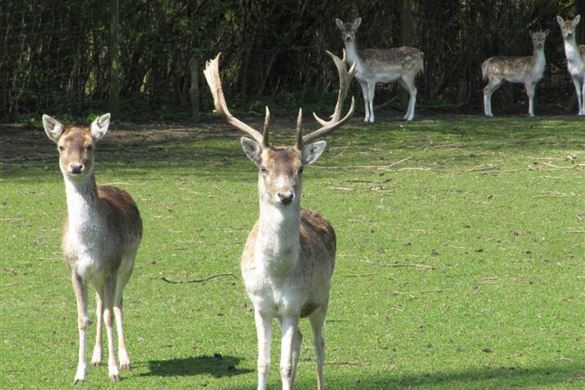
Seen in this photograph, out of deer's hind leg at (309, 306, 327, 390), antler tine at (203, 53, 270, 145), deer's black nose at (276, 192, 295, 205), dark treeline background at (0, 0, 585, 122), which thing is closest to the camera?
deer's black nose at (276, 192, 295, 205)

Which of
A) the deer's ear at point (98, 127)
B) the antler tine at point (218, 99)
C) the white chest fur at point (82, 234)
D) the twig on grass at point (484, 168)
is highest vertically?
the antler tine at point (218, 99)

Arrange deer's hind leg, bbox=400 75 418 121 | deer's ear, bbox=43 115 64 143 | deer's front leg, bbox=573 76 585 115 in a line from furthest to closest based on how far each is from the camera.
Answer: deer's front leg, bbox=573 76 585 115 < deer's hind leg, bbox=400 75 418 121 < deer's ear, bbox=43 115 64 143

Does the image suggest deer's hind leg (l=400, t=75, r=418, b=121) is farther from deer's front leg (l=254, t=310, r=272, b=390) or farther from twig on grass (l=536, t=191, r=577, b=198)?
deer's front leg (l=254, t=310, r=272, b=390)

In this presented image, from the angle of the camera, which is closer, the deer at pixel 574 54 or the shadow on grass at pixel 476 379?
the shadow on grass at pixel 476 379

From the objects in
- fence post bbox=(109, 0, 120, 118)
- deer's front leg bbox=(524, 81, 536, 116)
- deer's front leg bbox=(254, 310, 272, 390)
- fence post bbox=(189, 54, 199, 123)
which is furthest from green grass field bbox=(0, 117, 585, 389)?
deer's front leg bbox=(524, 81, 536, 116)

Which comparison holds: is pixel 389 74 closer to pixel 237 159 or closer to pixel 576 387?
pixel 237 159

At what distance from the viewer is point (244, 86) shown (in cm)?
2011

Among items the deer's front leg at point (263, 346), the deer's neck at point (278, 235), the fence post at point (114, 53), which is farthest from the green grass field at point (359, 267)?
the fence post at point (114, 53)

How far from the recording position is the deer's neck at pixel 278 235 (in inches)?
223

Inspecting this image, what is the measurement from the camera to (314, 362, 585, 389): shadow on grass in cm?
616

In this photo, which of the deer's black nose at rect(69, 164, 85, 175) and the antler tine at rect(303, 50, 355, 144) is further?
the deer's black nose at rect(69, 164, 85, 175)

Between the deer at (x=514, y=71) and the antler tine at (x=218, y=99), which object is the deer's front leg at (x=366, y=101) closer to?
the deer at (x=514, y=71)

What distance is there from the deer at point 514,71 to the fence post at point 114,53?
615cm

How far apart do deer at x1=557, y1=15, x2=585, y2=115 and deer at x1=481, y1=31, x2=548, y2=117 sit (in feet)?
1.15
